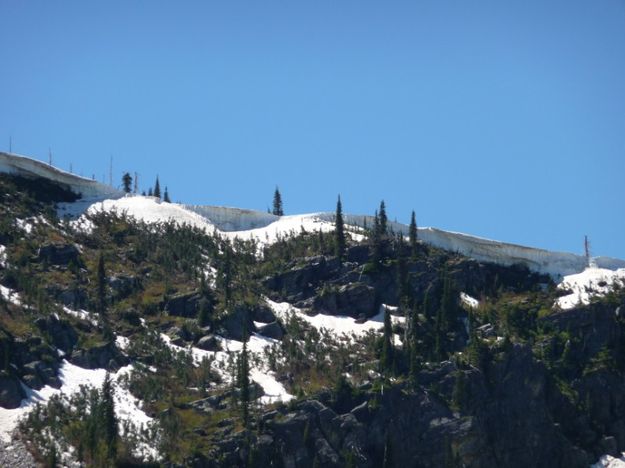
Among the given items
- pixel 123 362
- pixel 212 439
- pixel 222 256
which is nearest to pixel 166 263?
pixel 222 256

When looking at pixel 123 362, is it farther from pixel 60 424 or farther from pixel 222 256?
pixel 222 256

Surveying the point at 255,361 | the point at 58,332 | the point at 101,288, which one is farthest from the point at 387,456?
the point at 101,288

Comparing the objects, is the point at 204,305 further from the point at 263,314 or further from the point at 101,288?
the point at 101,288

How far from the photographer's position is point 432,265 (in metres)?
185

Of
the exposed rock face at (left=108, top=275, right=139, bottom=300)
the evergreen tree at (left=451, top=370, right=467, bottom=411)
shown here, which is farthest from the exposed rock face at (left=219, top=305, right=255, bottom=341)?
the evergreen tree at (left=451, top=370, right=467, bottom=411)

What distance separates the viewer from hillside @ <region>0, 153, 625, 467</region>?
148500 mm

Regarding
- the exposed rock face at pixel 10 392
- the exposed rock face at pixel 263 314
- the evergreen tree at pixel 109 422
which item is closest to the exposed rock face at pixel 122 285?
the exposed rock face at pixel 263 314

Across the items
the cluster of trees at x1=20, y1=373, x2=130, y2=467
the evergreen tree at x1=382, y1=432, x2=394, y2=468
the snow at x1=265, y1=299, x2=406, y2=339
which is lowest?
the evergreen tree at x1=382, y1=432, x2=394, y2=468

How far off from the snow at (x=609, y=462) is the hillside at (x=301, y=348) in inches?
9.5

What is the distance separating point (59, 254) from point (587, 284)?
66.5 metres

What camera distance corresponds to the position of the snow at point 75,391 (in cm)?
14362

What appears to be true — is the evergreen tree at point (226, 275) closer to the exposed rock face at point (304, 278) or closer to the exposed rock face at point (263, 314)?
the exposed rock face at point (263, 314)

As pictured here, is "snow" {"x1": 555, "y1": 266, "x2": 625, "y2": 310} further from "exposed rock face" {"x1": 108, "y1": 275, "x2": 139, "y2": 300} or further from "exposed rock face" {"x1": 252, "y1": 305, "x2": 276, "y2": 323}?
"exposed rock face" {"x1": 108, "y1": 275, "x2": 139, "y2": 300}

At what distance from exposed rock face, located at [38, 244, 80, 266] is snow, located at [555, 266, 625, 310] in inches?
2356
